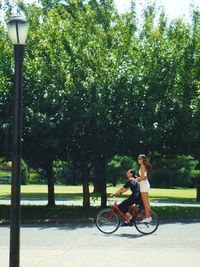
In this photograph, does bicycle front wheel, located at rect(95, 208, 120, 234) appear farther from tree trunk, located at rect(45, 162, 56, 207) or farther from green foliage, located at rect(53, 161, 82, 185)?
green foliage, located at rect(53, 161, 82, 185)

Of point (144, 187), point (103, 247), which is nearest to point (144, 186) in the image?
point (144, 187)

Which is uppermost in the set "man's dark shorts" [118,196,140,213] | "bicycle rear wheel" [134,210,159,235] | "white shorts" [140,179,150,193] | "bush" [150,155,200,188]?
"bush" [150,155,200,188]

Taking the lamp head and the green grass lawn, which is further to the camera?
the green grass lawn

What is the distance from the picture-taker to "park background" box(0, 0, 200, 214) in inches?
676

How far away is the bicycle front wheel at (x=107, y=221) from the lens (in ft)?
38.9

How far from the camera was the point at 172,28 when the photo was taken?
1966cm

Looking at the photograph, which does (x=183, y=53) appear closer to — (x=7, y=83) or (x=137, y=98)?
(x=137, y=98)

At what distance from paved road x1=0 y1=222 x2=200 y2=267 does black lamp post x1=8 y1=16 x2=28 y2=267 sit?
145 cm

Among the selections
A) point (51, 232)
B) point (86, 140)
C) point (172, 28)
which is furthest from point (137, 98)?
point (51, 232)

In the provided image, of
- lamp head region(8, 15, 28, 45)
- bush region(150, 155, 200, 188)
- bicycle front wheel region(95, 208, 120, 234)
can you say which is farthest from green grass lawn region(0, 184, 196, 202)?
lamp head region(8, 15, 28, 45)

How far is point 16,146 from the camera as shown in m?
6.38

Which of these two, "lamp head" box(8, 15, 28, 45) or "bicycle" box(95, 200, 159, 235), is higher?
"lamp head" box(8, 15, 28, 45)

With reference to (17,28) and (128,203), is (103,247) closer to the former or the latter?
(128,203)

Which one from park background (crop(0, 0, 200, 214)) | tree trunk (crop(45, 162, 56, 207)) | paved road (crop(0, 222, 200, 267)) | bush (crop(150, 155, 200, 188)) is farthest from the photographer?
bush (crop(150, 155, 200, 188))
